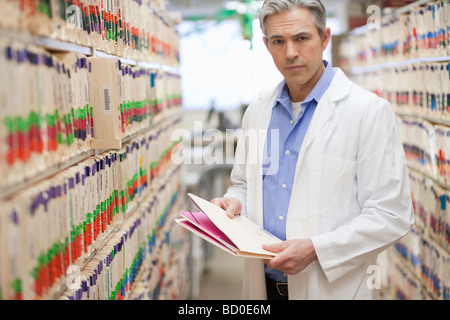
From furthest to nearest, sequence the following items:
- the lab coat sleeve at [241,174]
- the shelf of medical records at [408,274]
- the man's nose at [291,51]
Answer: the shelf of medical records at [408,274], the lab coat sleeve at [241,174], the man's nose at [291,51]

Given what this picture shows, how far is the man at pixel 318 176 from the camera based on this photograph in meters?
1.61

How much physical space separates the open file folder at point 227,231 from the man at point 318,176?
6 cm

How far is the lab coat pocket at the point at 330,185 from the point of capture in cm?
167

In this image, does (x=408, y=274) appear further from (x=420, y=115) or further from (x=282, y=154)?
(x=282, y=154)

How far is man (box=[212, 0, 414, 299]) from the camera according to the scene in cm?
161

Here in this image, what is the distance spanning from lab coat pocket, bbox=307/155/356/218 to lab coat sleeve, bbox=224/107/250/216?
39 centimetres

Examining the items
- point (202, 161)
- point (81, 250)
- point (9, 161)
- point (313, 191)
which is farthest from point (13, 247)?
point (202, 161)

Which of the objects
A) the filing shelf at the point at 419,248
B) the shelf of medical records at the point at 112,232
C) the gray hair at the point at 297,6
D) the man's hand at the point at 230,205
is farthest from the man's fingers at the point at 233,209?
the filing shelf at the point at 419,248

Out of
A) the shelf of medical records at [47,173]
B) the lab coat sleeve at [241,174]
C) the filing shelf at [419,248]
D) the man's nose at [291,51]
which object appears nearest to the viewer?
the shelf of medical records at [47,173]

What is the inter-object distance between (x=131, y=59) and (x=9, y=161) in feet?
4.78

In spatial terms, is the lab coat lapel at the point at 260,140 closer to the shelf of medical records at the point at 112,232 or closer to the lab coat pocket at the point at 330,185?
the lab coat pocket at the point at 330,185

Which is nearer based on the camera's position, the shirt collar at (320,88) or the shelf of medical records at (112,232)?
the shelf of medical records at (112,232)

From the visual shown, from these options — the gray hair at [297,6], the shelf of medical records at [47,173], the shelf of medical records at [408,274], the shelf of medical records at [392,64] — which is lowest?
the shelf of medical records at [408,274]

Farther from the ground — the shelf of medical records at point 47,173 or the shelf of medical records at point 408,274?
the shelf of medical records at point 47,173
